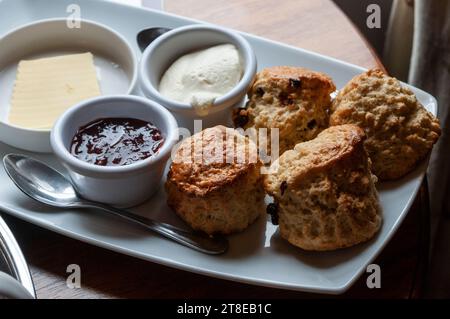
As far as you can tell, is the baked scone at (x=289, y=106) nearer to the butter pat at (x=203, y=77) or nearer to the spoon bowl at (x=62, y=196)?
the butter pat at (x=203, y=77)

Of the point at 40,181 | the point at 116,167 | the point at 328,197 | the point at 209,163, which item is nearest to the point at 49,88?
the point at 40,181

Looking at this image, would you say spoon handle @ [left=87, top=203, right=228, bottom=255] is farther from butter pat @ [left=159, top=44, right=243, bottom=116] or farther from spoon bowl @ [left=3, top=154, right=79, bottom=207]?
butter pat @ [left=159, top=44, right=243, bottom=116]

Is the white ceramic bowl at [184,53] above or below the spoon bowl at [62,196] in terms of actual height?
above

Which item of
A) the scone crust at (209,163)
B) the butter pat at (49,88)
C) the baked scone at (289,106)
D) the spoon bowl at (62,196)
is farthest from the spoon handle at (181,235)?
the butter pat at (49,88)

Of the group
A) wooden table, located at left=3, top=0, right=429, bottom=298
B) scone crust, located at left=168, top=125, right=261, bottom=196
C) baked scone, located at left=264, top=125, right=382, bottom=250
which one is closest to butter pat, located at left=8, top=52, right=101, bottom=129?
wooden table, located at left=3, top=0, right=429, bottom=298

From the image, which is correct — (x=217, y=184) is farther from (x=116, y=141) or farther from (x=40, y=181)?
(x=40, y=181)
